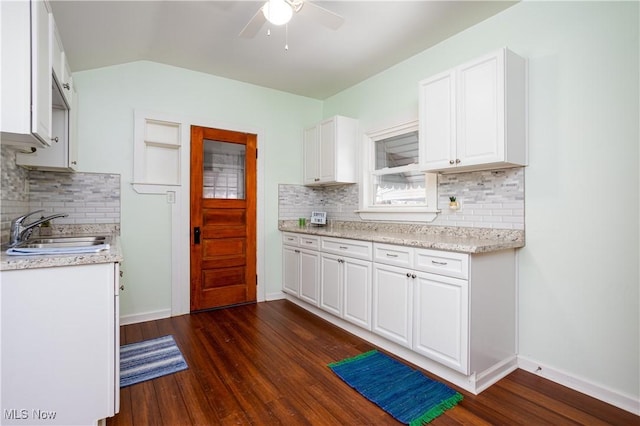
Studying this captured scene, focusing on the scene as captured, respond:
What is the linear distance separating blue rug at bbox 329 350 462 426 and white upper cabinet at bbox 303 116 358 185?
2069 millimetres

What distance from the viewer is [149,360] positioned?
247 cm

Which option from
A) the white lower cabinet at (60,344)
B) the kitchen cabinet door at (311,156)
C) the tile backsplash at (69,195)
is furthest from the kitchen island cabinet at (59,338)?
the kitchen cabinet door at (311,156)

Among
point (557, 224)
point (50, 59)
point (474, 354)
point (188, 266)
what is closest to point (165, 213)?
point (188, 266)

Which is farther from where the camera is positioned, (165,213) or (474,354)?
(165,213)

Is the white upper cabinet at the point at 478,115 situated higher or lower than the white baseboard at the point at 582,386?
higher

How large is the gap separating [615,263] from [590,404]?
0.87 metres

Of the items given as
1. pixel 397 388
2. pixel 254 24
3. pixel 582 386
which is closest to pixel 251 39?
pixel 254 24

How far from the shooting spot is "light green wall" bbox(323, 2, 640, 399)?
191 cm

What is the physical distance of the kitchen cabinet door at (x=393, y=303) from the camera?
7.91 feet

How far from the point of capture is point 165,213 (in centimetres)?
344

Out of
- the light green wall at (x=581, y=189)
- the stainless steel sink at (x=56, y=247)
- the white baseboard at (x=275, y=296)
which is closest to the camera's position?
the stainless steel sink at (x=56, y=247)

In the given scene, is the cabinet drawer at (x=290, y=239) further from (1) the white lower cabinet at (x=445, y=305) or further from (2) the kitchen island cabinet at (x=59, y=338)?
(2) the kitchen island cabinet at (x=59, y=338)

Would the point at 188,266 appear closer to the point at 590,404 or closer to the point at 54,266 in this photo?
the point at 54,266

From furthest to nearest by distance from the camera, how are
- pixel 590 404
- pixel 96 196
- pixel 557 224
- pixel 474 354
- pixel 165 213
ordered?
pixel 165 213 → pixel 96 196 → pixel 557 224 → pixel 474 354 → pixel 590 404
